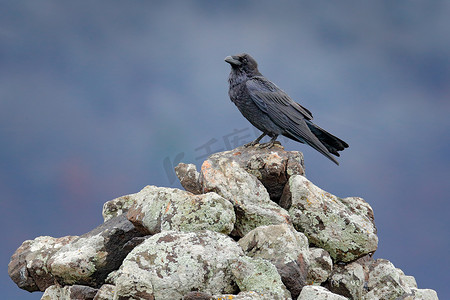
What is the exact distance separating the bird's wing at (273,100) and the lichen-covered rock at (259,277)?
4.19m

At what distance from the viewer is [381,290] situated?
321 inches

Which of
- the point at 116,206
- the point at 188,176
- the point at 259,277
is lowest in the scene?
the point at 259,277

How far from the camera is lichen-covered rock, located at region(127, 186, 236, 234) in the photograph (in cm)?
706

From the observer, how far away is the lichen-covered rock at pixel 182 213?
278 inches

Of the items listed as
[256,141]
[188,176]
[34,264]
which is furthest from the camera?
[256,141]

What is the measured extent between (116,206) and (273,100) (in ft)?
11.9

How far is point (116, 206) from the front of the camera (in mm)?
9039

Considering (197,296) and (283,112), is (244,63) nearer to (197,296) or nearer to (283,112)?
(283,112)

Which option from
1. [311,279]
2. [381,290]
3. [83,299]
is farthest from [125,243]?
[381,290]

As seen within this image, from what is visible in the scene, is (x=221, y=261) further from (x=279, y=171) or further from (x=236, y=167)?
(x=279, y=171)

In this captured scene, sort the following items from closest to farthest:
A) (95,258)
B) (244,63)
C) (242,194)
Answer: (95,258) → (242,194) → (244,63)

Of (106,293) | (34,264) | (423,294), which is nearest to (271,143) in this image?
(423,294)

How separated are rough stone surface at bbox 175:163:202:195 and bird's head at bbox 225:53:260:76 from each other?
2327 millimetres

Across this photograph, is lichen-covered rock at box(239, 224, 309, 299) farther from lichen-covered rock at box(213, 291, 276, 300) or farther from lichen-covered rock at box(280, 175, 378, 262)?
lichen-covered rock at box(280, 175, 378, 262)
